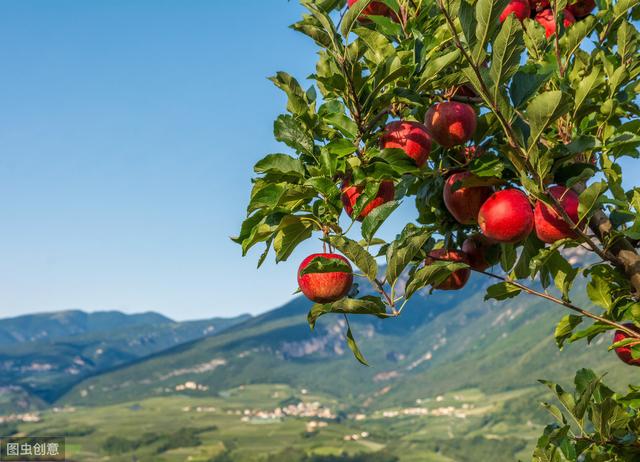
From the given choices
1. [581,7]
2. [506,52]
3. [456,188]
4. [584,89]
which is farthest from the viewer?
[581,7]

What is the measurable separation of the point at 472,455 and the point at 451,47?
189 meters

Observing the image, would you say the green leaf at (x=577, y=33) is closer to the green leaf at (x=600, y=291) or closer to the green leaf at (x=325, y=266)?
the green leaf at (x=600, y=291)

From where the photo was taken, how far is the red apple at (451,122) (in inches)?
118

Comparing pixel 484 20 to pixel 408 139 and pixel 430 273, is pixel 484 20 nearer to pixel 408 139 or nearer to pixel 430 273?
pixel 408 139

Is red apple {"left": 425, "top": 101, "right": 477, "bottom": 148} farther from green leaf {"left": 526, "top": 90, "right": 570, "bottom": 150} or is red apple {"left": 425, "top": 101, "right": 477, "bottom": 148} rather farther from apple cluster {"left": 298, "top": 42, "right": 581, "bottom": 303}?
green leaf {"left": 526, "top": 90, "right": 570, "bottom": 150}

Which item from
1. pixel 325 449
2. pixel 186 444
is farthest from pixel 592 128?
pixel 186 444

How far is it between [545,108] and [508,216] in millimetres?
587

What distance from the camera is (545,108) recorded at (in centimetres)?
256

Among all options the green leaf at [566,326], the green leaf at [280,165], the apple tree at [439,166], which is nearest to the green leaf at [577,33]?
the apple tree at [439,166]

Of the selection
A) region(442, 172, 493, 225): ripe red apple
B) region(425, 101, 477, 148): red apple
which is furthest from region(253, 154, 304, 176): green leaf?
region(442, 172, 493, 225): ripe red apple

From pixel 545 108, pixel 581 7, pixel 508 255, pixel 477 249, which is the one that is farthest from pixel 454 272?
pixel 581 7

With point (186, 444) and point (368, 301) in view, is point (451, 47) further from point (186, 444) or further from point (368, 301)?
point (186, 444)

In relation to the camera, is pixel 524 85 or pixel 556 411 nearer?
pixel 524 85

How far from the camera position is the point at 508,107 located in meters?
2.63
